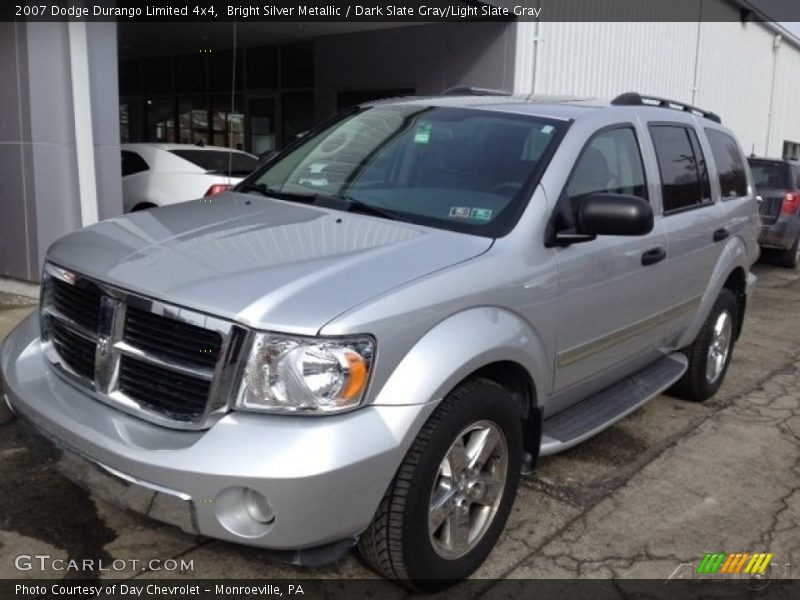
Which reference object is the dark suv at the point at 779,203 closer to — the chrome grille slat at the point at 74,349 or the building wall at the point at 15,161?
the building wall at the point at 15,161

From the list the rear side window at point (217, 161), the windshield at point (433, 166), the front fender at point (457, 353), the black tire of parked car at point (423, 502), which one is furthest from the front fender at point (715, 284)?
the rear side window at point (217, 161)

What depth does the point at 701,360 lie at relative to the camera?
16.6 feet

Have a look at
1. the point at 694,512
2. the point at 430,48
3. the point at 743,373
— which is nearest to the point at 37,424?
the point at 694,512

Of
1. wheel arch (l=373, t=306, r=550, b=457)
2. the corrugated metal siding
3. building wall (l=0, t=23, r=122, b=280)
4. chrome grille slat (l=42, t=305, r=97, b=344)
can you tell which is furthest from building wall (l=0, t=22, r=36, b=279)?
the corrugated metal siding

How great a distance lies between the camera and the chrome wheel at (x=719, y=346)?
517 cm

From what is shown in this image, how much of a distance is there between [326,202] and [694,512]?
7.44ft

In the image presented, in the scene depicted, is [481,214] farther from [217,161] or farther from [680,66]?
[680,66]

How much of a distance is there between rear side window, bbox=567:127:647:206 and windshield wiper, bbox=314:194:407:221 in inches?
31.6

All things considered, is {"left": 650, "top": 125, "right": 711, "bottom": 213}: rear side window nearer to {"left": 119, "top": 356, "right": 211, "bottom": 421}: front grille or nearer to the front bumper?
the front bumper

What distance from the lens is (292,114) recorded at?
1573 cm

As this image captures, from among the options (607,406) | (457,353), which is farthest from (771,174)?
(457,353)

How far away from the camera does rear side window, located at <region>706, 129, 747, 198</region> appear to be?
512cm

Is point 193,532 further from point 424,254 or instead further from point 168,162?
point 168,162

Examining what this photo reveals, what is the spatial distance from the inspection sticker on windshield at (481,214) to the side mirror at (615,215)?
0.40m
